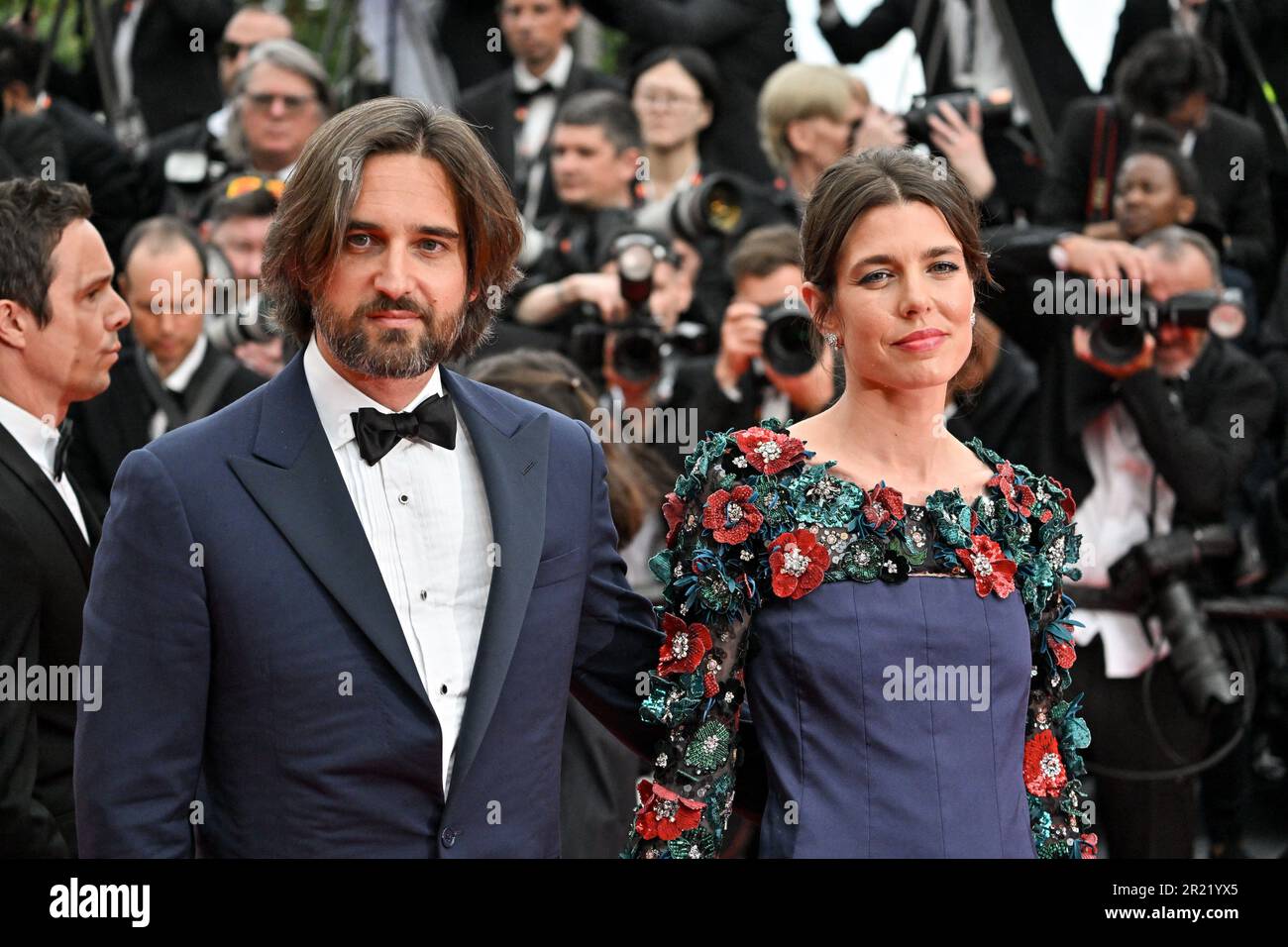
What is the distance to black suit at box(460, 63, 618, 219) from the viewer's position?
5703 mm

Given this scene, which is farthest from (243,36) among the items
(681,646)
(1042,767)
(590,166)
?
(1042,767)

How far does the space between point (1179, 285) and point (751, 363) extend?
1.14 m

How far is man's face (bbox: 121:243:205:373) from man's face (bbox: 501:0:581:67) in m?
1.63

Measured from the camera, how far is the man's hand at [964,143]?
190 inches

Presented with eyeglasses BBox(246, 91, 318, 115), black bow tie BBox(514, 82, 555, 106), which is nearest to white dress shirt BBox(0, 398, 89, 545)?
eyeglasses BBox(246, 91, 318, 115)

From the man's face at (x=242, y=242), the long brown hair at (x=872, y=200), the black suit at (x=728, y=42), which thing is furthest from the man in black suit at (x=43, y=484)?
the black suit at (x=728, y=42)

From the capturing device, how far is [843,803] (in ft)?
7.77

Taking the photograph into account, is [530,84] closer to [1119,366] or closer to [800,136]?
[800,136]

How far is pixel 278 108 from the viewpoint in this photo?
5.30 m

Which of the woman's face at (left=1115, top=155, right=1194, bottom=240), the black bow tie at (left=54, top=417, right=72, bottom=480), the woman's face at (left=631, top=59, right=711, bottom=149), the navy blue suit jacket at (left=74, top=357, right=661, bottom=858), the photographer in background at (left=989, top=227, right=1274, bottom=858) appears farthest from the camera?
the woman's face at (left=631, top=59, right=711, bottom=149)

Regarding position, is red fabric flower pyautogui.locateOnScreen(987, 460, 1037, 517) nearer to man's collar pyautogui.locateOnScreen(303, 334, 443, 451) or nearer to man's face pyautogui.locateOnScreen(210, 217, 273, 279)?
man's collar pyautogui.locateOnScreen(303, 334, 443, 451)

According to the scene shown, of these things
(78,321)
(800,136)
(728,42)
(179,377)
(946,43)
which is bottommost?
(78,321)
